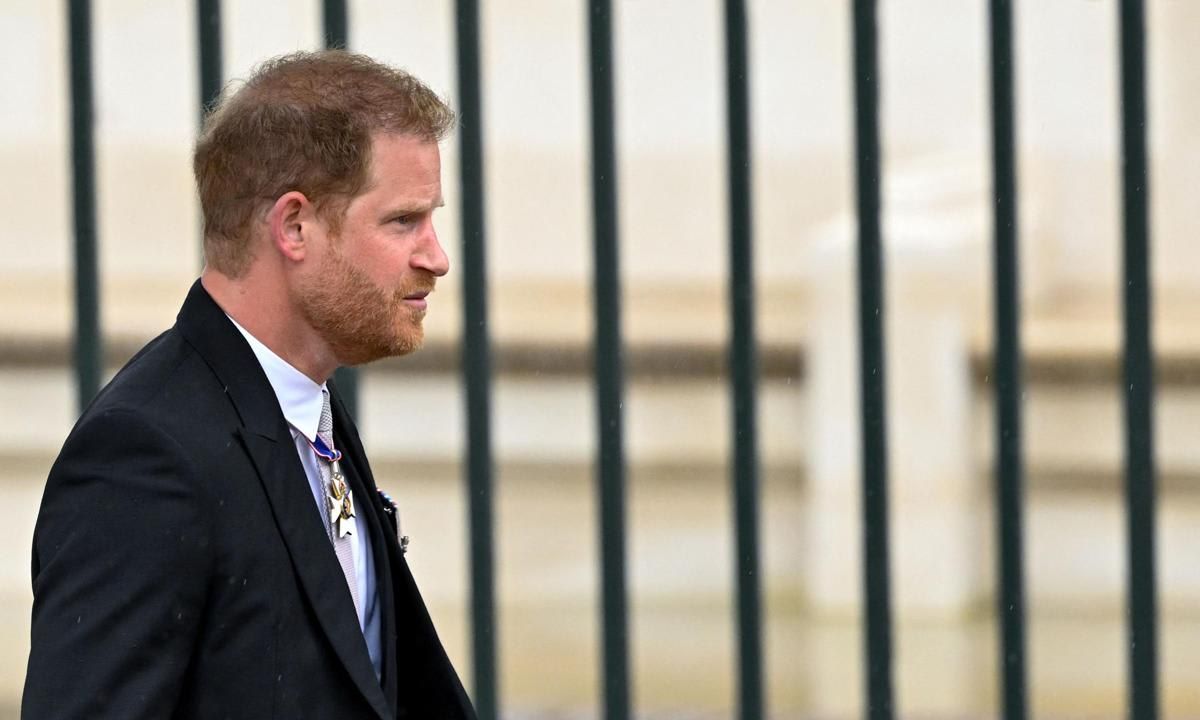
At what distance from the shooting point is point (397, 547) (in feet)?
6.70

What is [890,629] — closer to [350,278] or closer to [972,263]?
[350,278]

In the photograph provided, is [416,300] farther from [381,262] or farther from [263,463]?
[263,463]

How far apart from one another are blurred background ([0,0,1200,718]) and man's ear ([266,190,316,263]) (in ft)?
15.8

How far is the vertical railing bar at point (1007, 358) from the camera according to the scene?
9.26ft

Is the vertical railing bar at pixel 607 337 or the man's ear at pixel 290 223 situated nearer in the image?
the man's ear at pixel 290 223

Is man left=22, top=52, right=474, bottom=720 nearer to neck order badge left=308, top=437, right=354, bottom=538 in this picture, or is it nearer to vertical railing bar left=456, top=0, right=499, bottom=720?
neck order badge left=308, top=437, right=354, bottom=538

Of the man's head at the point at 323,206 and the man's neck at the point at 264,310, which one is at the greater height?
the man's head at the point at 323,206

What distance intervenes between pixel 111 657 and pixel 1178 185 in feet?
20.3

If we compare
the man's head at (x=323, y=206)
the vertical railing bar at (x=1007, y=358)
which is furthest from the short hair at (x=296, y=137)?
the vertical railing bar at (x=1007, y=358)

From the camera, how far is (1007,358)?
2.84 m

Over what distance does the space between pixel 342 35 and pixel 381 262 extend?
1067 millimetres

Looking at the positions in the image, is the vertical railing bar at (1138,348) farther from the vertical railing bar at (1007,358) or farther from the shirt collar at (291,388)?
the shirt collar at (291,388)

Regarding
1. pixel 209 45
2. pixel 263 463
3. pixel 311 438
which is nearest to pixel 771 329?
pixel 209 45

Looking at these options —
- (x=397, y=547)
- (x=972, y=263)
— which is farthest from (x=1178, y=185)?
(x=397, y=547)
